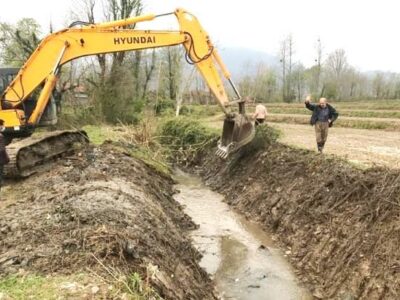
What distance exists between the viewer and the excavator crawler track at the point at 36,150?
1161cm

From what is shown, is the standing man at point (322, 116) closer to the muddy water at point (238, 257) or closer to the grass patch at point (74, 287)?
the muddy water at point (238, 257)

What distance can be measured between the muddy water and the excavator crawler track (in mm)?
3820

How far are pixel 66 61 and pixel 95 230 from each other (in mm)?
7127

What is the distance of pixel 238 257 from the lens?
1038 centimetres

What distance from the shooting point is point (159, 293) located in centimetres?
591

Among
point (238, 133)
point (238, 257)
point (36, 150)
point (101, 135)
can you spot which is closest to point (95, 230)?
point (238, 257)

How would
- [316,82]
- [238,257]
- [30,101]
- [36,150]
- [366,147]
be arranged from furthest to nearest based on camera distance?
1. [316,82]
2. [366,147]
3. [30,101]
4. [36,150]
5. [238,257]

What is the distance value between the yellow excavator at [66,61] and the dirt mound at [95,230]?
103 centimetres

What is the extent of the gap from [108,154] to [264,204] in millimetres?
4792

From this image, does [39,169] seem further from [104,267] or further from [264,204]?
[104,267]

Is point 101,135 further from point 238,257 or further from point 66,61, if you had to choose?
point 238,257

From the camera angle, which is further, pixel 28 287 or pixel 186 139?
pixel 186 139

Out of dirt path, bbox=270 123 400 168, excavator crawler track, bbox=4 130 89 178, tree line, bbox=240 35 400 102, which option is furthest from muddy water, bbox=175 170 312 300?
tree line, bbox=240 35 400 102

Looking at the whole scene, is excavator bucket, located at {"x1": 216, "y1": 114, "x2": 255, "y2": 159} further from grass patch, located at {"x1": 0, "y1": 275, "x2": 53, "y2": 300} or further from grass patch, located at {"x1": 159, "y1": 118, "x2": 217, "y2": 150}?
grass patch, located at {"x1": 0, "y1": 275, "x2": 53, "y2": 300}
